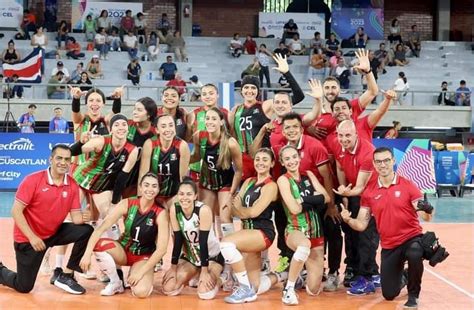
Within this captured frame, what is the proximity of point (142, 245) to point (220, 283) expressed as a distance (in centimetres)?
85

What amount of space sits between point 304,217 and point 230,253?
0.80 meters

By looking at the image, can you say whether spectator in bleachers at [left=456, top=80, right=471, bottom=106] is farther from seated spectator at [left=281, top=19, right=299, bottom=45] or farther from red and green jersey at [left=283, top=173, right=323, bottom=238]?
red and green jersey at [left=283, top=173, right=323, bottom=238]

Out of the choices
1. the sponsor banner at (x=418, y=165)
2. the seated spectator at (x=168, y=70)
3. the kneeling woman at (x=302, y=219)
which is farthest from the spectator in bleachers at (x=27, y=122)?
the kneeling woman at (x=302, y=219)

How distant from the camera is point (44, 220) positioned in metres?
7.00

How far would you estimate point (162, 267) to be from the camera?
329 inches

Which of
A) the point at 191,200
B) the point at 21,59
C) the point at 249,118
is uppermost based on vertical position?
the point at 21,59

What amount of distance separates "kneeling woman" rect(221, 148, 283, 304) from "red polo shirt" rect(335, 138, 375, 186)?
2.22ft

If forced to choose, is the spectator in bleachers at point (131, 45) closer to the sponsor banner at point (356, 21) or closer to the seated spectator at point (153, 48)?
the seated spectator at point (153, 48)

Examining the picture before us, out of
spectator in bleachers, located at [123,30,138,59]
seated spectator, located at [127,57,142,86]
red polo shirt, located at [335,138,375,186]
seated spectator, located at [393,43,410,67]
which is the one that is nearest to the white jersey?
→ red polo shirt, located at [335,138,375,186]

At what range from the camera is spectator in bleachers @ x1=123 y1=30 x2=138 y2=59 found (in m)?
22.2

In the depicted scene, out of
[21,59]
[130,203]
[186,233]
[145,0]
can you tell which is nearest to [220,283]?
[186,233]

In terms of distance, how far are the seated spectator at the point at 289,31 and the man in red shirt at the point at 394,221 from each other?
57.4ft

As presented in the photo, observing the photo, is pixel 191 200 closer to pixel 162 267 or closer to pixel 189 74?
pixel 162 267

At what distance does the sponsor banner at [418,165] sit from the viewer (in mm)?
14617
